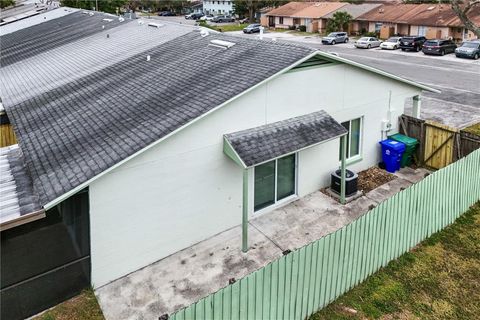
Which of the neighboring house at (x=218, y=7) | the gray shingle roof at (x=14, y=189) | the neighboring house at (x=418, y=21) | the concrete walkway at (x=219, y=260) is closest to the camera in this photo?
the gray shingle roof at (x=14, y=189)

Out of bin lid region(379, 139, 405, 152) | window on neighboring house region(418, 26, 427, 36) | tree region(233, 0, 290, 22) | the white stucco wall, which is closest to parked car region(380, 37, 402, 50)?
window on neighboring house region(418, 26, 427, 36)

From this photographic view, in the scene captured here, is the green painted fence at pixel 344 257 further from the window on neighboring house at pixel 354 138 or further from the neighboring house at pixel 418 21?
the neighboring house at pixel 418 21

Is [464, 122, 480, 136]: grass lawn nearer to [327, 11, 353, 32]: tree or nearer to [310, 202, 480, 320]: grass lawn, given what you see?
[310, 202, 480, 320]: grass lawn

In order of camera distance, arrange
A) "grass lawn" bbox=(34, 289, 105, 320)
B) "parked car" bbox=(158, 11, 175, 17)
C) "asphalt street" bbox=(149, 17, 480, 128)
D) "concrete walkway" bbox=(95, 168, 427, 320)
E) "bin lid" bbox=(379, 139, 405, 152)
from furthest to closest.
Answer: "parked car" bbox=(158, 11, 175, 17) → "asphalt street" bbox=(149, 17, 480, 128) → "bin lid" bbox=(379, 139, 405, 152) → "concrete walkway" bbox=(95, 168, 427, 320) → "grass lawn" bbox=(34, 289, 105, 320)

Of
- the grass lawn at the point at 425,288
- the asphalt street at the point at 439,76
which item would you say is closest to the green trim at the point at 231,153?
the grass lawn at the point at 425,288

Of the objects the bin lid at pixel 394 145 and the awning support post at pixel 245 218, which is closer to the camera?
the awning support post at pixel 245 218

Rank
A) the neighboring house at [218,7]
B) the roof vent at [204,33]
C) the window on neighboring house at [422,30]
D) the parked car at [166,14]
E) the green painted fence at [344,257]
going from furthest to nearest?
the parked car at [166,14] → the neighboring house at [218,7] → the window on neighboring house at [422,30] → the roof vent at [204,33] → the green painted fence at [344,257]

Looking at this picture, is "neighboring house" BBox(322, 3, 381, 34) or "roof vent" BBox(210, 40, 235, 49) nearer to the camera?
"roof vent" BBox(210, 40, 235, 49)
